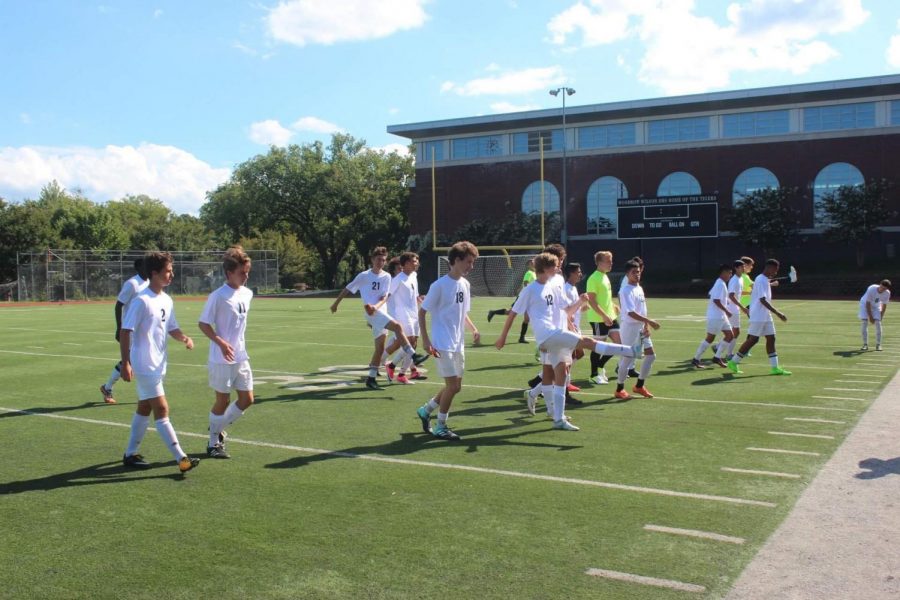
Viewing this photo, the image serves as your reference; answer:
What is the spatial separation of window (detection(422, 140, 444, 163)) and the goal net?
15.5 meters

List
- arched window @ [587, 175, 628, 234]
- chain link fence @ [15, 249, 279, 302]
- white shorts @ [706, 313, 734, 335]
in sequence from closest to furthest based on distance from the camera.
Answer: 1. white shorts @ [706, 313, 734, 335]
2. chain link fence @ [15, 249, 279, 302]
3. arched window @ [587, 175, 628, 234]

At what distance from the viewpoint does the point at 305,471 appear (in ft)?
21.4

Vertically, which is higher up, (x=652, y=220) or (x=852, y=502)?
(x=652, y=220)

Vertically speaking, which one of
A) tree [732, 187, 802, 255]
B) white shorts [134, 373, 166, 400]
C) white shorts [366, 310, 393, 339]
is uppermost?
tree [732, 187, 802, 255]

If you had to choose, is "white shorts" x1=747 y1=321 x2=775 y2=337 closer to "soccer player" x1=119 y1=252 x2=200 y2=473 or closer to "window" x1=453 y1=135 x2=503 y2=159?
"soccer player" x1=119 y1=252 x2=200 y2=473

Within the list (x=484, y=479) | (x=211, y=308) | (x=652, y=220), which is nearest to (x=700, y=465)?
(x=484, y=479)

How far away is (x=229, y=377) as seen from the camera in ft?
22.0

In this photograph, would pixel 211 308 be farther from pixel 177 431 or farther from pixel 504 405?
pixel 504 405

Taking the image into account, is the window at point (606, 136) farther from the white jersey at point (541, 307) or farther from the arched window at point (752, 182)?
the white jersey at point (541, 307)

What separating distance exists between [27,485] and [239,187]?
6519cm

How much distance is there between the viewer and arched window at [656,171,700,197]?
52.8 meters

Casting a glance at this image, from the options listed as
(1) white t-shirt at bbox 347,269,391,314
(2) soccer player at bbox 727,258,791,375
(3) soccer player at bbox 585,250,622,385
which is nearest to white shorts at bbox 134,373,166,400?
(1) white t-shirt at bbox 347,269,391,314

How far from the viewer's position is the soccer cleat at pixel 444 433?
7.75 m

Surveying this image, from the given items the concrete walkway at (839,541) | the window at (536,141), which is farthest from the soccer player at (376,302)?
the window at (536,141)
